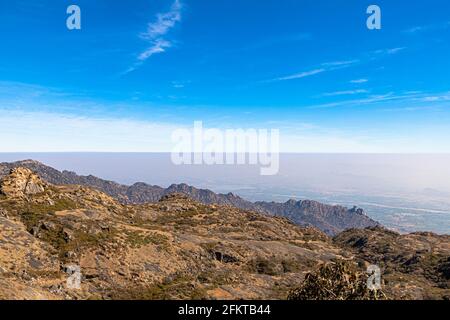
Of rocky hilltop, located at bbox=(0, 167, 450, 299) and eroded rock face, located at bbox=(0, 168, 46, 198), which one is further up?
eroded rock face, located at bbox=(0, 168, 46, 198)

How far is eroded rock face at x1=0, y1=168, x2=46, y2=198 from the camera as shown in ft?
315

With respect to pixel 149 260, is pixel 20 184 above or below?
above

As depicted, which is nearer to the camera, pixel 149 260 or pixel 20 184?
pixel 149 260

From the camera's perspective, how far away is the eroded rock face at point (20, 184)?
96000 mm

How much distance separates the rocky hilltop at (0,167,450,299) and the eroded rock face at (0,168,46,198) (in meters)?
0.25

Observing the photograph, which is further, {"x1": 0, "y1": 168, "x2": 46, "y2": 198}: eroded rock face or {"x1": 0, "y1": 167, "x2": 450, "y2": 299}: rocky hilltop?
{"x1": 0, "y1": 168, "x2": 46, "y2": 198}: eroded rock face

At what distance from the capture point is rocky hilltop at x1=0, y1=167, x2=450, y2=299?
5775 cm

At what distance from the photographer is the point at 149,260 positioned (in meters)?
80.4

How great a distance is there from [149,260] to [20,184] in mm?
47000

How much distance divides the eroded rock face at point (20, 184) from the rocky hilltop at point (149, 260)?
0.25 metres

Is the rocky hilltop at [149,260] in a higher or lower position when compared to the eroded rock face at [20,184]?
lower

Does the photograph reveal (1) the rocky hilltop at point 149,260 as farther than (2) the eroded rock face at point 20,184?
No

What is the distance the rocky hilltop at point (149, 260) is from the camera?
57747 mm
